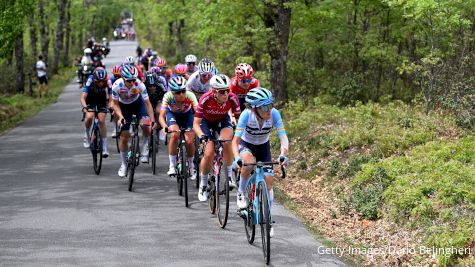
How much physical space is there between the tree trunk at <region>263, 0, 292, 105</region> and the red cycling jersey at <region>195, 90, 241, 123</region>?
9.01m

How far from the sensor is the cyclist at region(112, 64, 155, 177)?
12.0 m

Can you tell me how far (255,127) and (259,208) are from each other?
1.23m

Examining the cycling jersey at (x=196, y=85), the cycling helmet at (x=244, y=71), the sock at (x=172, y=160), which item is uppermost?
the cycling helmet at (x=244, y=71)

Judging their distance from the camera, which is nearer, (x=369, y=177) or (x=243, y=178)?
(x=243, y=178)

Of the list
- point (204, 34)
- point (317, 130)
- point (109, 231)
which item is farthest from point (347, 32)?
point (109, 231)

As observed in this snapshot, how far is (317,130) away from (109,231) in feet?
26.0

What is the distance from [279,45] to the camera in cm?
1928

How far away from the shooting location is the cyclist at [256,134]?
822 centimetres

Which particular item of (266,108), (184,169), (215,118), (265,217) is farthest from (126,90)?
(265,217)

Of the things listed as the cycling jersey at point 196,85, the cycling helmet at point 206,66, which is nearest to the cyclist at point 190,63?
the cycling jersey at point 196,85

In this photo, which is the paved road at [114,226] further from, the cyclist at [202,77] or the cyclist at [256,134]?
the cyclist at [202,77]

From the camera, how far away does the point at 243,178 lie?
871cm

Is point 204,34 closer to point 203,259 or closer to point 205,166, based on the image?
point 205,166

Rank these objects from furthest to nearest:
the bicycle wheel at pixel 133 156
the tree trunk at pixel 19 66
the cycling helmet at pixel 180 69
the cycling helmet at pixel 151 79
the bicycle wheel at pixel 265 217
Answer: the tree trunk at pixel 19 66
the cycling helmet at pixel 151 79
the cycling helmet at pixel 180 69
the bicycle wheel at pixel 133 156
the bicycle wheel at pixel 265 217
